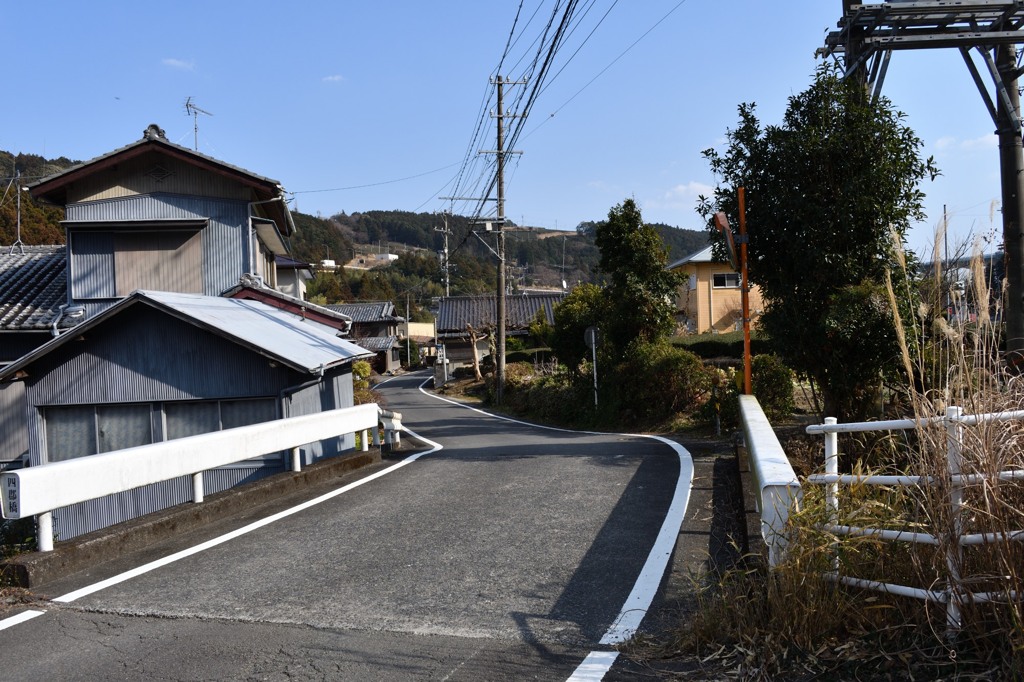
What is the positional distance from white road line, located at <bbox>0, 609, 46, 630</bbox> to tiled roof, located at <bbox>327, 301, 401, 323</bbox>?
6123cm

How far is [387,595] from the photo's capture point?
17.5 ft

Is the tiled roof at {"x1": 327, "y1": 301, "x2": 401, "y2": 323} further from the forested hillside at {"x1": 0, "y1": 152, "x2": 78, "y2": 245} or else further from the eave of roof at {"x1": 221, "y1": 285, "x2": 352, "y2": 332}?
the eave of roof at {"x1": 221, "y1": 285, "x2": 352, "y2": 332}

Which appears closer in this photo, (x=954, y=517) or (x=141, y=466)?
(x=954, y=517)

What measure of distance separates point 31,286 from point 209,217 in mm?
4560

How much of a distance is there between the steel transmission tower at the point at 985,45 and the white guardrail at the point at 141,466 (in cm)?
860

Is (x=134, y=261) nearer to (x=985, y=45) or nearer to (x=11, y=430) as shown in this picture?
(x=11, y=430)

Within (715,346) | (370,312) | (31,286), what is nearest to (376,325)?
(370,312)

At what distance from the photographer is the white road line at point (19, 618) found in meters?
5.00

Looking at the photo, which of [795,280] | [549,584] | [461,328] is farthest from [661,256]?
[461,328]

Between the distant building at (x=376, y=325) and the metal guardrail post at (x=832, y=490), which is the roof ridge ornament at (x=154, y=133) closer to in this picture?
the metal guardrail post at (x=832, y=490)

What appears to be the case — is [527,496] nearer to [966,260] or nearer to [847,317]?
[847,317]

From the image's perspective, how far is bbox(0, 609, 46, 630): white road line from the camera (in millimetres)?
4998

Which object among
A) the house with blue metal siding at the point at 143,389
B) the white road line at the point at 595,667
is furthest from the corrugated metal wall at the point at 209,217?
the white road line at the point at 595,667

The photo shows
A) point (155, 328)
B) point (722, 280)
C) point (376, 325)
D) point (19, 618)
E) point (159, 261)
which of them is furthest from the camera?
point (376, 325)
